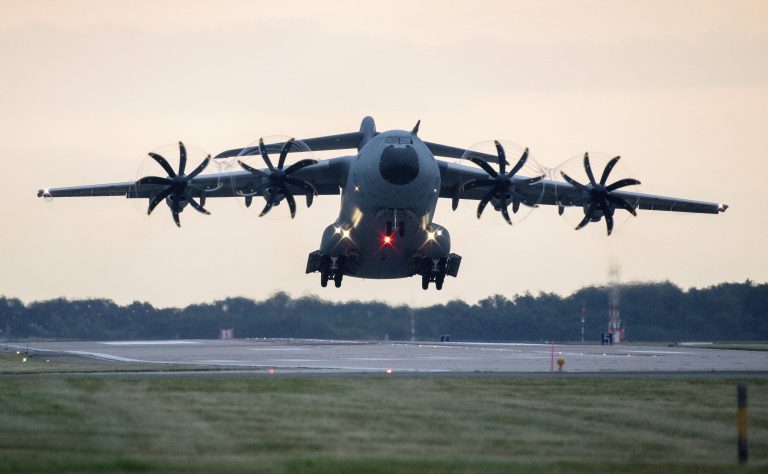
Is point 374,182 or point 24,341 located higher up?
point 374,182

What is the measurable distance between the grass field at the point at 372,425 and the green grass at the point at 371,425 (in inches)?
1.1

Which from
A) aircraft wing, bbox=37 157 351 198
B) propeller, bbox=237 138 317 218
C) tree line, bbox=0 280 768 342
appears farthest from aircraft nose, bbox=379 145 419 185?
tree line, bbox=0 280 768 342

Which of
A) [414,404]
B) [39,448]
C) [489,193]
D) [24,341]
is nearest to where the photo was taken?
[39,448]

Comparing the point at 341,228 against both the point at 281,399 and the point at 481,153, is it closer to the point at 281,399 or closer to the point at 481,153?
the point at 481,153

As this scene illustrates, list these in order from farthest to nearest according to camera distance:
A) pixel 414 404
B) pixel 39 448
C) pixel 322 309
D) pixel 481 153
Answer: pixel 322 309 < pixel 481 153 < pixel 414 404 < pixel 39 448

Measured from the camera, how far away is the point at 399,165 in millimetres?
37031

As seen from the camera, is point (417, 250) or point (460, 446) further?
point (417, 250)

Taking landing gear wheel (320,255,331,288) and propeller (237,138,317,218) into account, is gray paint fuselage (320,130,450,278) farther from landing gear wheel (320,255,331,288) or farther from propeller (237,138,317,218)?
propeller (237,138,317,218)

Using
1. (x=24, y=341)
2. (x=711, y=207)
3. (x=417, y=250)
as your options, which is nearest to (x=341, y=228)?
(x=417, y=250)

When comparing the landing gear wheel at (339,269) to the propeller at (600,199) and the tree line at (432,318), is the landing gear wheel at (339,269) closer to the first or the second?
the propeller at (600,199)

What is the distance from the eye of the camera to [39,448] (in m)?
14.7

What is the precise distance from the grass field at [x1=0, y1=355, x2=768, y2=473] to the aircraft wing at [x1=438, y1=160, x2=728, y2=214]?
18.3 meters

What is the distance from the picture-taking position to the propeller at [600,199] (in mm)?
42062

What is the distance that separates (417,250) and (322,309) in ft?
75.7
